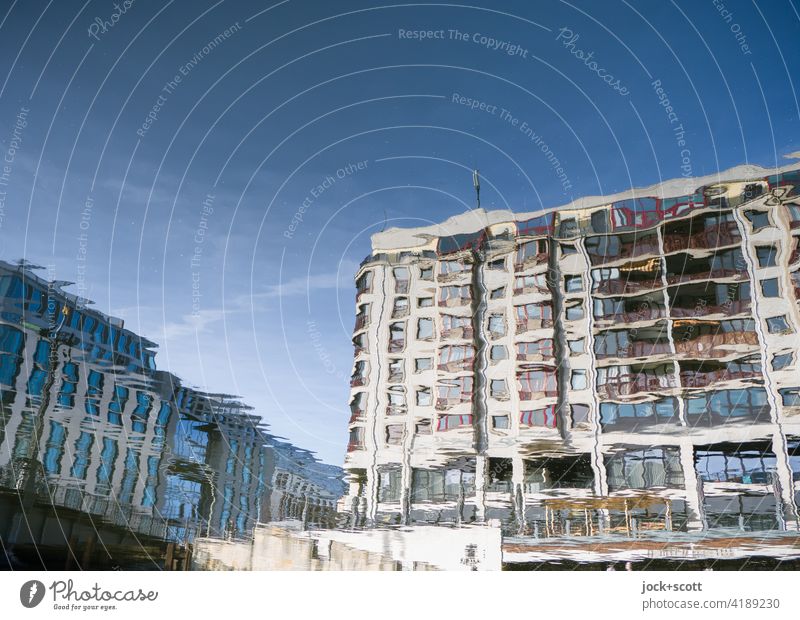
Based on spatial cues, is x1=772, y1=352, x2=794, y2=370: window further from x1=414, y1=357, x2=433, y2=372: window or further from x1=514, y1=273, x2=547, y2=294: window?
x1=414, y1=357, x2=433, y2=372: window

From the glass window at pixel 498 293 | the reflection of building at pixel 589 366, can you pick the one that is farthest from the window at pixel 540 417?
the glass window at pixel 498 293

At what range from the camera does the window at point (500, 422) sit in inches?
210

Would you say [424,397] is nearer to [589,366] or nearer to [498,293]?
[498,293]

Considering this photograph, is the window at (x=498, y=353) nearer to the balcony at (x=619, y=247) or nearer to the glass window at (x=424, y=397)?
the glass window at (x=424, y=397)

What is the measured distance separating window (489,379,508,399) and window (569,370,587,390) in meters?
0.55

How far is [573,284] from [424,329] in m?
1.29

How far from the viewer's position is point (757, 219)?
565 cm

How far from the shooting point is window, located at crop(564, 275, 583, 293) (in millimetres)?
5555

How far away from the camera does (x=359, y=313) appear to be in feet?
17.8

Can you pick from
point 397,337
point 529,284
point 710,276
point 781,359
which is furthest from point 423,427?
point 781,359

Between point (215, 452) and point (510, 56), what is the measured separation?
3844mm
